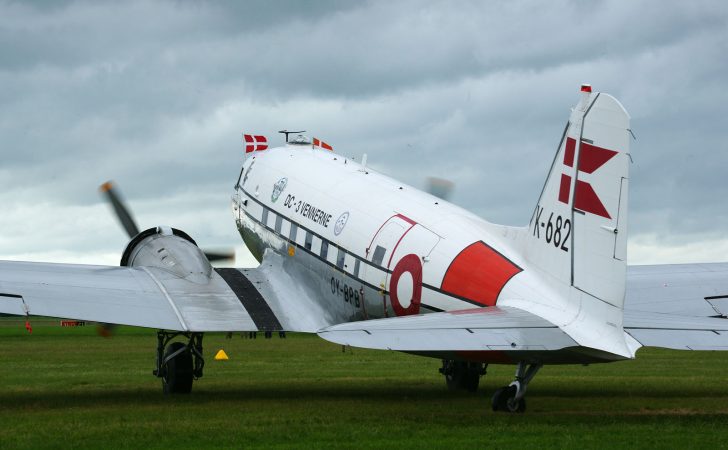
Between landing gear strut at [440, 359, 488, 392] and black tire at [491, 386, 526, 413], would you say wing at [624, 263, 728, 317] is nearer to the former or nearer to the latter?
landing gear strut at [440, 359, 488, 392]

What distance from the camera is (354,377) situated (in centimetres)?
2756

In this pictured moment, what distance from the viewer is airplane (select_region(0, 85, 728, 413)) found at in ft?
49.2

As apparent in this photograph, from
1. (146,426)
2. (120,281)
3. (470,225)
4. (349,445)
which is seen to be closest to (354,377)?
(120,281)

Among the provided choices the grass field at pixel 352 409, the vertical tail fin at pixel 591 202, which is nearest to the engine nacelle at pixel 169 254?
Answer: the grass field at pixel 352 409

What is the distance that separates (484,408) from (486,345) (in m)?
4.30

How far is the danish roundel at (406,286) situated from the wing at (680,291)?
3866 millimetres

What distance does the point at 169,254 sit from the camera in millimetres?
22797

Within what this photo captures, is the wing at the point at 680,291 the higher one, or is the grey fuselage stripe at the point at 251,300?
the wing at the point at 680,291

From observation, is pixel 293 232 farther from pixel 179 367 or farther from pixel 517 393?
pixel 517 393

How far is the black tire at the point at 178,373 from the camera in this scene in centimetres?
2173

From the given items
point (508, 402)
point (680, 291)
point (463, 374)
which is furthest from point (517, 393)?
point (463, 374)

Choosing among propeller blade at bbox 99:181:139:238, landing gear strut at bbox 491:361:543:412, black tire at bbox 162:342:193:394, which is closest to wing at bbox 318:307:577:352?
landing gear strut at bbox 491:361:543:412

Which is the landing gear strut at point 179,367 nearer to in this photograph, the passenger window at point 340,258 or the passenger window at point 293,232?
the passenger window at point 340,258

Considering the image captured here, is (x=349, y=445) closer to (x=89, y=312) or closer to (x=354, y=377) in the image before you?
(x=89, y=312)
